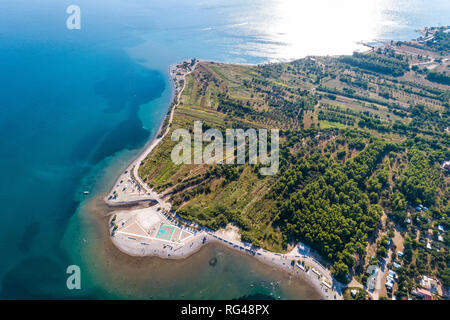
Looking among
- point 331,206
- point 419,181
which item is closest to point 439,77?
point 419,181

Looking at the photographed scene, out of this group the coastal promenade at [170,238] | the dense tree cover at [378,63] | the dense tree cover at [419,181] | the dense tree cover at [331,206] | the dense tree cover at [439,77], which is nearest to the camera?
the coastal promenade at [170,238]

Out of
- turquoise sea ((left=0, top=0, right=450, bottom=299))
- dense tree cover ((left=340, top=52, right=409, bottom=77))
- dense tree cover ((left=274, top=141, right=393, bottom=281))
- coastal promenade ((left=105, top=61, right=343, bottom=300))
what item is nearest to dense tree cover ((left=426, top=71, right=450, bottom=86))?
dense tree cover ((left=340, top=52, right=409, bottom=77))

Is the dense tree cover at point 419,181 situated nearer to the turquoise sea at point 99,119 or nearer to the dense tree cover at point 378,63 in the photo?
the turquoise sea at point 99,119

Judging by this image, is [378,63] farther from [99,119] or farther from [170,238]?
[99,119]

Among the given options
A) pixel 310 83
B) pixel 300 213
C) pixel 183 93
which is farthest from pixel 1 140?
pixel 310 83

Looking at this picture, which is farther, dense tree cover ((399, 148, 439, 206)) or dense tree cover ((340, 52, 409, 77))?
dense tree cover ((340, 52, 409, 77))

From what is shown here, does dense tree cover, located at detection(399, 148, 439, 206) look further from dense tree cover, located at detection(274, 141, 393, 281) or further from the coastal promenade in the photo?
the coastal promenade

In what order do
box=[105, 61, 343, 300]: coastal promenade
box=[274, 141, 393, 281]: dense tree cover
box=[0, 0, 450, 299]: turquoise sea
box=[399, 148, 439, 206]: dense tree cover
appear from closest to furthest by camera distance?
1. box=[0, 0, 450, 299]: turquoise sea
2. box=[105, 61, 343, 300]: coastal promenade
3. box=[274, 141, 393, 281]: dense tree cover
4. box=[399, 148, 439, 206]: dense tree cover

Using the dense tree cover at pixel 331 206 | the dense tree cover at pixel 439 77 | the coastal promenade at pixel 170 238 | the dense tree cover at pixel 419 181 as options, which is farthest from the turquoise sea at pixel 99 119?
the dense tree cover at pixel 439 77
